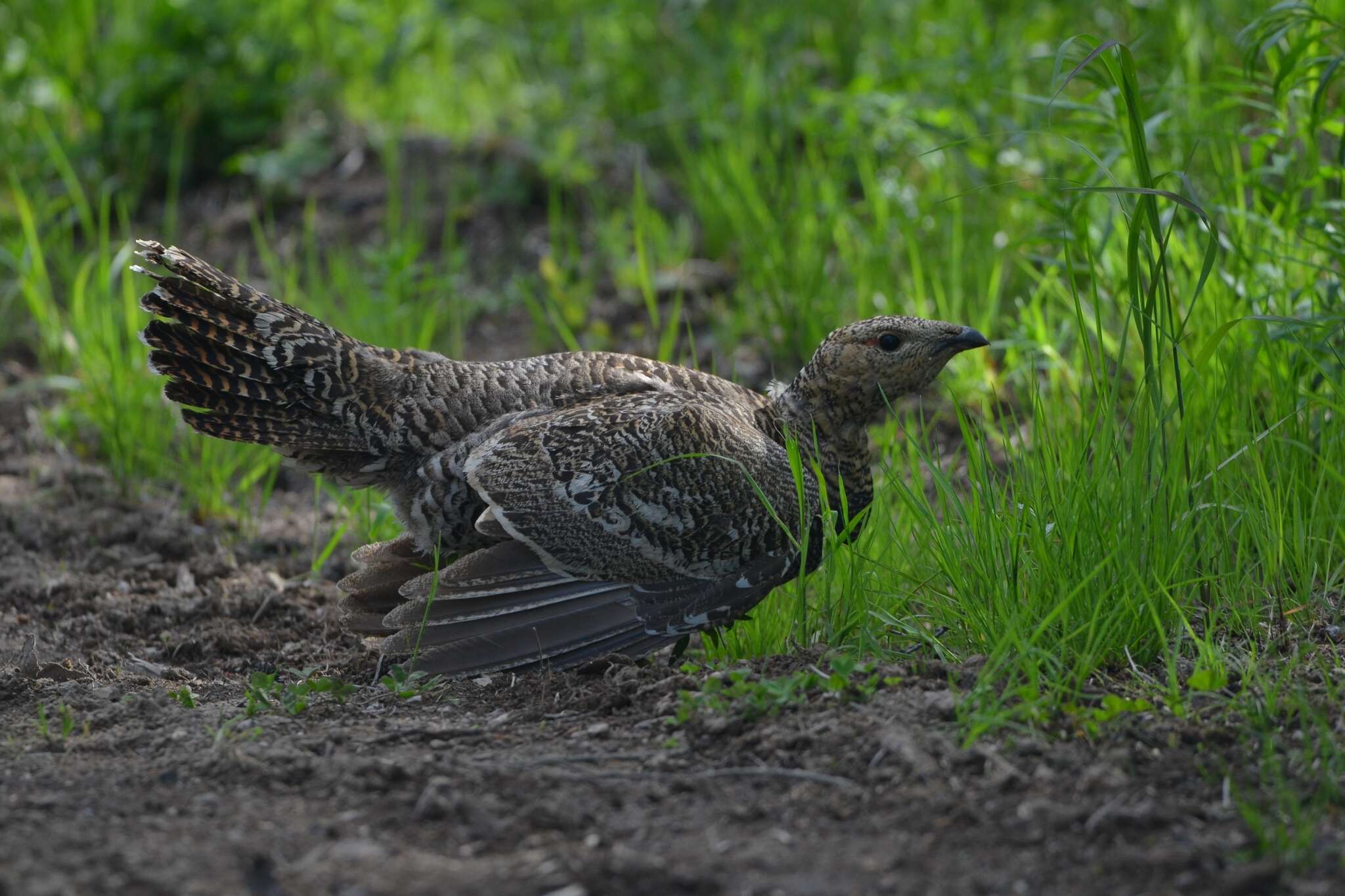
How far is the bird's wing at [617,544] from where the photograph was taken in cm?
398

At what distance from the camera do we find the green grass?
3523mm

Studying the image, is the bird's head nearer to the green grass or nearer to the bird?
the bird

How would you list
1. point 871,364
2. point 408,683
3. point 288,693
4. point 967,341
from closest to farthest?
point 288,693, point 408,683, point 967,341, point 871,364

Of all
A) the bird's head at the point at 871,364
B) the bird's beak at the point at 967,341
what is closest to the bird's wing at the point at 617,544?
the bird's head at the point at 871,364

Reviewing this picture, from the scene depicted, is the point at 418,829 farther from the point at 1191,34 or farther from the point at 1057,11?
the point at 1057,11

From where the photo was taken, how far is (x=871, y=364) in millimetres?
4355

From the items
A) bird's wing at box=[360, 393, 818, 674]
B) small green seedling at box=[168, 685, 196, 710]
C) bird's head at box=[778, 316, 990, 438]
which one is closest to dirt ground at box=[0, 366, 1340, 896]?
small green seedling at box=[168, 685, 196, 710]

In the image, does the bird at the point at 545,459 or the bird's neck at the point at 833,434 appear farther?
the bird's neck at the point at 833,434

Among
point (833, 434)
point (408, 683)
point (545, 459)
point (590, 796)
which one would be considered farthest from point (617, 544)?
point (590, 796)

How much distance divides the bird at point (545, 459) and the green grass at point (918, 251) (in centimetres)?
25

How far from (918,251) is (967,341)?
5.80ft

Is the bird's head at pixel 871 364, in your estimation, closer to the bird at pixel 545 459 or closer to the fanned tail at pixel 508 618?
the bird at pixel 545 459

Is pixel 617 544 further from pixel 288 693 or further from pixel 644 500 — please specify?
pixel 288 693

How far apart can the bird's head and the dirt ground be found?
1088 mm
